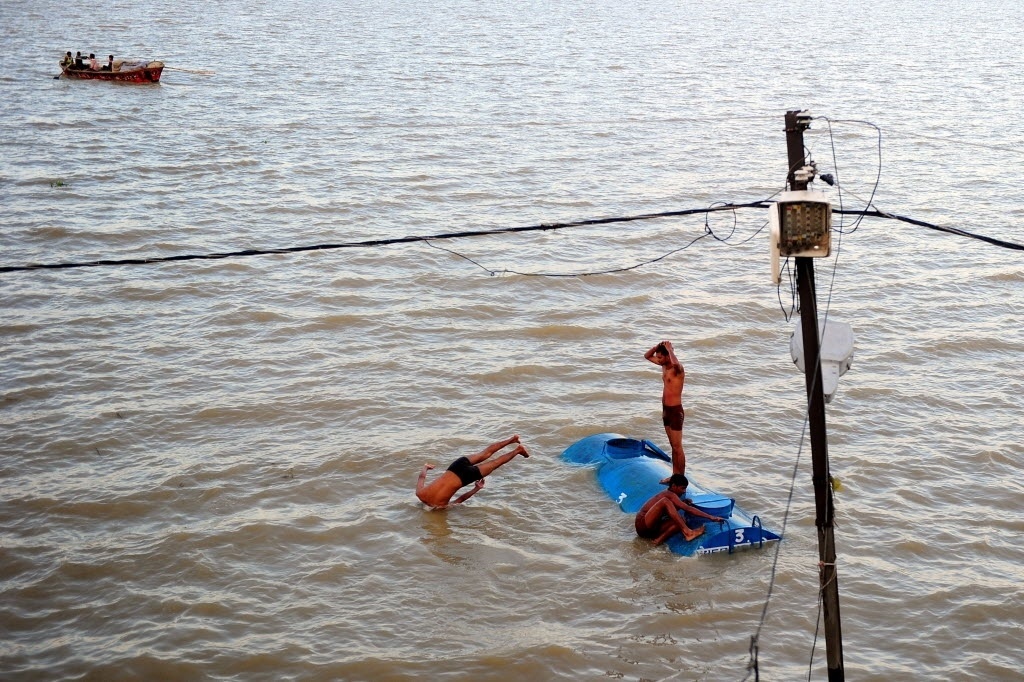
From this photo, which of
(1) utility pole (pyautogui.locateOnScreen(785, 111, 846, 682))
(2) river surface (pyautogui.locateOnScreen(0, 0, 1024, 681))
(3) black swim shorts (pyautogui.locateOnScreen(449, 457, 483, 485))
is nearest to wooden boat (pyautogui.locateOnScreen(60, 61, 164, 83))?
(2) river surface (pyautogui.locateOnScreen(0, 0, 1024, 681))

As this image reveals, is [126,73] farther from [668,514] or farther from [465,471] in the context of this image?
[668,514]

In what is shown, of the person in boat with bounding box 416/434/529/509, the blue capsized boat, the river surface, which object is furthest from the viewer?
the person in boat with bounding box 416/434/529/509

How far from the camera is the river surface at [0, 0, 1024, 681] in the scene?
10.2 m

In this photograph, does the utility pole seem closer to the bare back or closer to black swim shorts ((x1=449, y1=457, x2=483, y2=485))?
the bare back

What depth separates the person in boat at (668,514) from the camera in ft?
36.0

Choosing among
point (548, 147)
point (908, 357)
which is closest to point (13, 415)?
point (908, 357)

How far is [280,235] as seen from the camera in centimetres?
2078

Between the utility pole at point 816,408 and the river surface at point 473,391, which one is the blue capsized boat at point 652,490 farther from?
the utility pole at point 816,408

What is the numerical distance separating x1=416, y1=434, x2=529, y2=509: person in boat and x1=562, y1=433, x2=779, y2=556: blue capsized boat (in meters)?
0.99

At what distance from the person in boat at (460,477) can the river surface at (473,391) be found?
0.31 metres

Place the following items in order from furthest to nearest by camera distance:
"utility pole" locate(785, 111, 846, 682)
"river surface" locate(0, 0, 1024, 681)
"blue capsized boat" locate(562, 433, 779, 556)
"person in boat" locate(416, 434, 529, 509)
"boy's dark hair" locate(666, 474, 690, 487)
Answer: "person in boat" locate(416, 434, 529, 509) → "boy's dark hair" locate(666, 474, 690, 487) → "blue capsized boat" locate(562, 433, 779, 556) → "river surface" locate(0, 0, 1024, 681) → "utility pole" locate(785, 111, 846, 682)

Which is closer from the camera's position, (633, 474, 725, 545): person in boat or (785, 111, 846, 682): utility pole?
(785, 111, 846, 682): utility pole

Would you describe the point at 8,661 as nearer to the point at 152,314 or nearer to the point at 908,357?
the point at 152,314

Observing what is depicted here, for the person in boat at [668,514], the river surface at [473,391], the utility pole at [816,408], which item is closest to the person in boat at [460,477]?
the river surface at [473,391]
